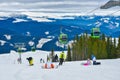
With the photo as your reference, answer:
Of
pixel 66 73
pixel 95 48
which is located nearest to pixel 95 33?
pixel 66 73

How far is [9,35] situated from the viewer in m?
199

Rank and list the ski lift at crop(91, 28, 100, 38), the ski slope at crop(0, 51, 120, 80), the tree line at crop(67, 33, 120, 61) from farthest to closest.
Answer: the tree line at crop(67, 33, 120, 61)
the ski lift at crop(91, 28, 100, 38)
the ski slope at crop(0, 51, 120, 80)

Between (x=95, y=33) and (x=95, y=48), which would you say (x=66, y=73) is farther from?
(x=95, y=48)

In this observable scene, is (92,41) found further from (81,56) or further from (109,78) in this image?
(109,78)

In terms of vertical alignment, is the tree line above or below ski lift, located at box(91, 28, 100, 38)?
below

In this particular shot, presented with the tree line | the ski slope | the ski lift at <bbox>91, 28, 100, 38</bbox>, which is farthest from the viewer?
the tree line

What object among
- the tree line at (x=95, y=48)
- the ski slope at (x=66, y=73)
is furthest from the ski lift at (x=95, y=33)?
the tree line at (x=95, y=48)

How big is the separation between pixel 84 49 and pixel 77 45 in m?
11.9

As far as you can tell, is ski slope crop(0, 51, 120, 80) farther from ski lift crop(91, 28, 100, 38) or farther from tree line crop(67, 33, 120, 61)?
tree line crop(67, 33, 120, 61)

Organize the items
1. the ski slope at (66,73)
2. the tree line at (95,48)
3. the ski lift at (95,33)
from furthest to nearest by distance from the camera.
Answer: the tree line at (95,48), the ski lift at (95,33), the ski slope at (66,73)

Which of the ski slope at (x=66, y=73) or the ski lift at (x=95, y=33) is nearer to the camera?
the ski slope at (x=66, y=73)

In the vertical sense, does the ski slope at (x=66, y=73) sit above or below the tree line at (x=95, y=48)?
above

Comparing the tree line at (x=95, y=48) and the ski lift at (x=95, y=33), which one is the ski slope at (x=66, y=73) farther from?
the tree line at (x=95, y=48)

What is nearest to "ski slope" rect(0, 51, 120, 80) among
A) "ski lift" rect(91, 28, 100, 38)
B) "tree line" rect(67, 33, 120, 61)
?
"ski lift" rect(91, 28, 100, 38)
